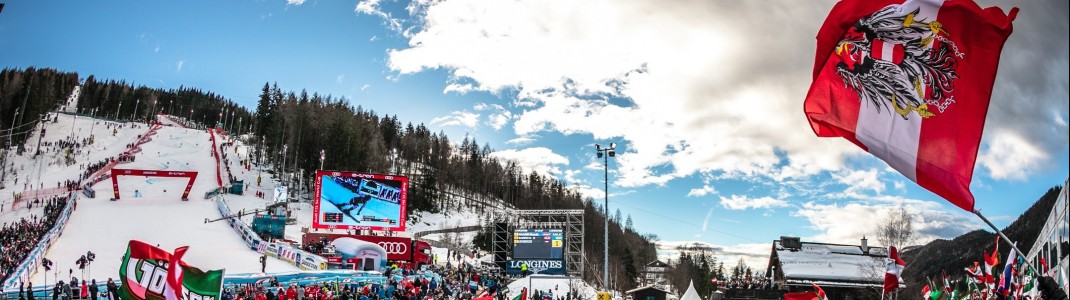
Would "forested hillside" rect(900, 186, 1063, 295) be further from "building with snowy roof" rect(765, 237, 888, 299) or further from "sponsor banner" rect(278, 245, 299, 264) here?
"sponsor banner" rect(278, 245, 299, 264)

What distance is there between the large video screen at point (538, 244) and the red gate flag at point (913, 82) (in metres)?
30.5

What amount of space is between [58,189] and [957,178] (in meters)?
77.7

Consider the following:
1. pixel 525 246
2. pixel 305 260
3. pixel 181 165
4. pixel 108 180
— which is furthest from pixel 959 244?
pixel 181 165

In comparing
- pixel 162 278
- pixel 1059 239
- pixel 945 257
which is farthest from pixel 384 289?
pixel 945 257

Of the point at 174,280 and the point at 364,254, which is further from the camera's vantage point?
the point at 364,254

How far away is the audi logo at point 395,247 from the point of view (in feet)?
141

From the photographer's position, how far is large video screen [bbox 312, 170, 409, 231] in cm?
4322

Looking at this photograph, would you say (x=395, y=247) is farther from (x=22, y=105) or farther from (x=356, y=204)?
(x=22, y=105)

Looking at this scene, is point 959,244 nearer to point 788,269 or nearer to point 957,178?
point 788,269

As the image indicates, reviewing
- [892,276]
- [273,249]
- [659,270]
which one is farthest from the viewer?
[659,270]

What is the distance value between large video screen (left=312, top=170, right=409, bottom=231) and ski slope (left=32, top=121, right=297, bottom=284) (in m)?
4.77

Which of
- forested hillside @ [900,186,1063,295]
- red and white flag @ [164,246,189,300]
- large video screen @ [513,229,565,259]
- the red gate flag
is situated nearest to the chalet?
forested hillside @ [900,186,1063,295]

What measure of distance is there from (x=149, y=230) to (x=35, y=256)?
12.7m

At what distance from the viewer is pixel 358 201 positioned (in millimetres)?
43781
